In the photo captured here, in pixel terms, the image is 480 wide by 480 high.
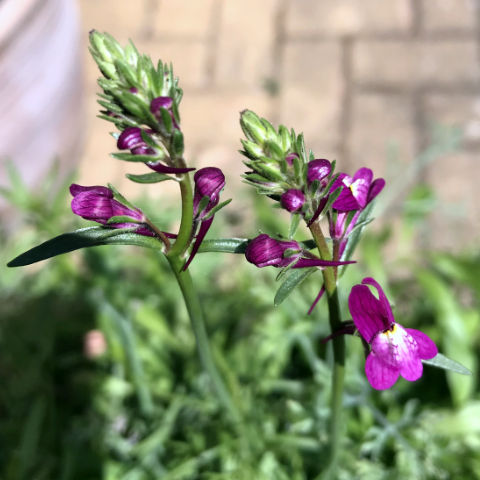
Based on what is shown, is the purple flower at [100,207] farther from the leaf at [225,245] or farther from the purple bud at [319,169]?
the purple bud at [319,169]

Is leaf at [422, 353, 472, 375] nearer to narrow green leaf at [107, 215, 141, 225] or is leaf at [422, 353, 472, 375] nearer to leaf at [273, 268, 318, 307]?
leaf at [273, 268, 318, 307]

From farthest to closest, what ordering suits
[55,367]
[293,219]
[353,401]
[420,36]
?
[420,36], [55,367], [353,401], [293,219]

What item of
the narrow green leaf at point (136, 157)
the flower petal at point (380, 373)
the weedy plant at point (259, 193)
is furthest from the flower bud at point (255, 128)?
the flower petal at point (380, 373)

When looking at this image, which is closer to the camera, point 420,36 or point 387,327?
point 387,327

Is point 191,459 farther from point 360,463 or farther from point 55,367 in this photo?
point 55,367

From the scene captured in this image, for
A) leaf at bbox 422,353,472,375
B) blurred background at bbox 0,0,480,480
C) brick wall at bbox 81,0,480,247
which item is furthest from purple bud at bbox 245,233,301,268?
brick wall at bbox 81,0,480,247

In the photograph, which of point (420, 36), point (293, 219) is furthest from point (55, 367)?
point (420, 36)
